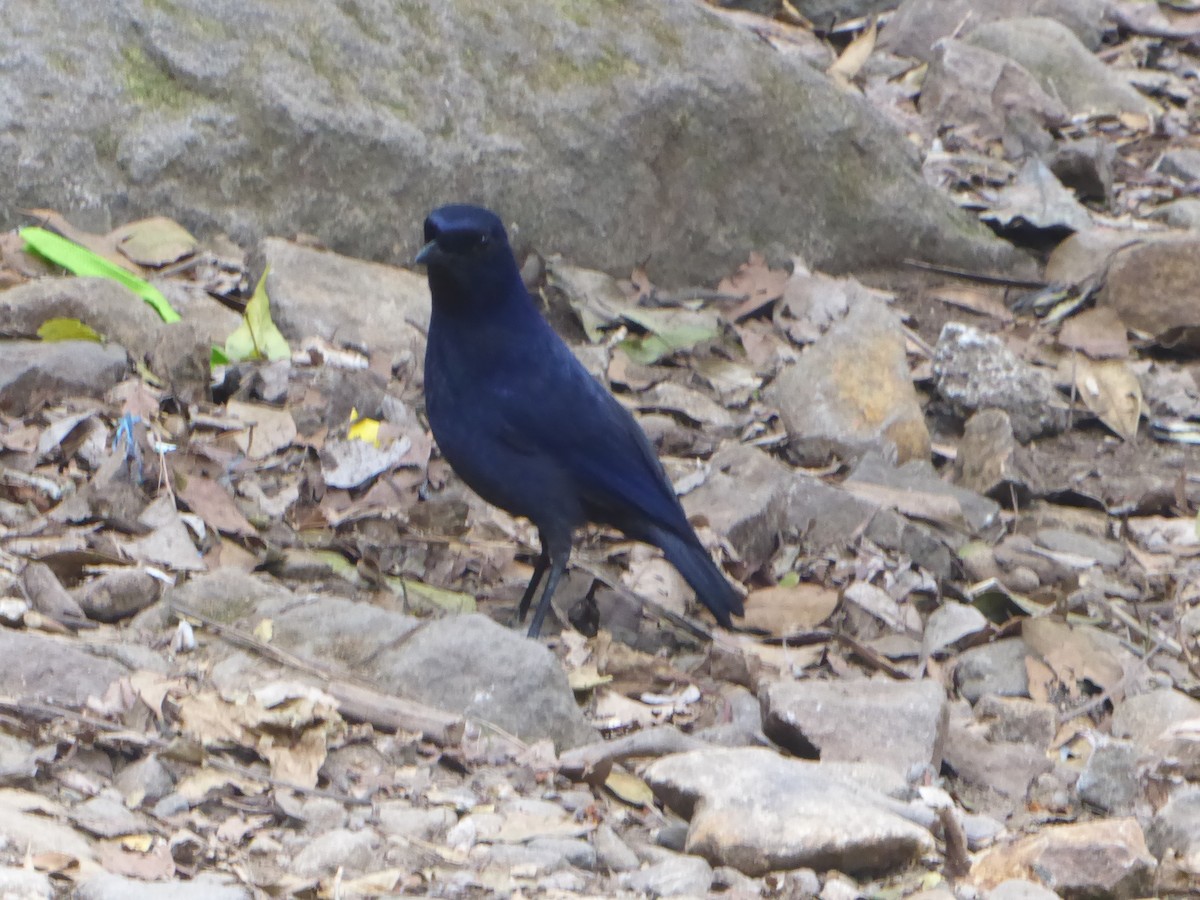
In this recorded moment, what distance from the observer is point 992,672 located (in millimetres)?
4957

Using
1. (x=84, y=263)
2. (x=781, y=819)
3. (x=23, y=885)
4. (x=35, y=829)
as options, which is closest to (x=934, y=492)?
(x=781, y=819)

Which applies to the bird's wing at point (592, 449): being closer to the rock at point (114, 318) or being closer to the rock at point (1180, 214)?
the rock at point (114, 318)

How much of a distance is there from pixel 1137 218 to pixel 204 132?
4.68 meters

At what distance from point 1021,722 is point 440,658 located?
1614mm

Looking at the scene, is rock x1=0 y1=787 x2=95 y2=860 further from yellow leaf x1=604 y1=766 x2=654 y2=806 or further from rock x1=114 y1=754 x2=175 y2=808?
yellow leaf x1=604 y1=766 x2=654 y2=806

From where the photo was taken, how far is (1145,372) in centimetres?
719

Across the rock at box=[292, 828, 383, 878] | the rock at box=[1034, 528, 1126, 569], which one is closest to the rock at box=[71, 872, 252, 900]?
the rock at box=[292, 828, 383, 878]

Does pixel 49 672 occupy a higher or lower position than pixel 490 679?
A: higher

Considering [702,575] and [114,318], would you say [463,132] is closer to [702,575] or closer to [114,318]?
[114,318]

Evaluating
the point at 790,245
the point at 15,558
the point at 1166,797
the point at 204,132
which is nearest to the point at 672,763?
the point at 1166,797

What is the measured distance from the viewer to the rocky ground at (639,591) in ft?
10.9

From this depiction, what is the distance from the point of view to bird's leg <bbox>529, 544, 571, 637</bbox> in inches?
187

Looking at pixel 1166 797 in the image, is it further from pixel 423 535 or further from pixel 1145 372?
pixel 1145 372

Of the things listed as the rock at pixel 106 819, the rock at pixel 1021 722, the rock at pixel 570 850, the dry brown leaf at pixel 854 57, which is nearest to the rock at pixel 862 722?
the rock at pixel 1021 722
